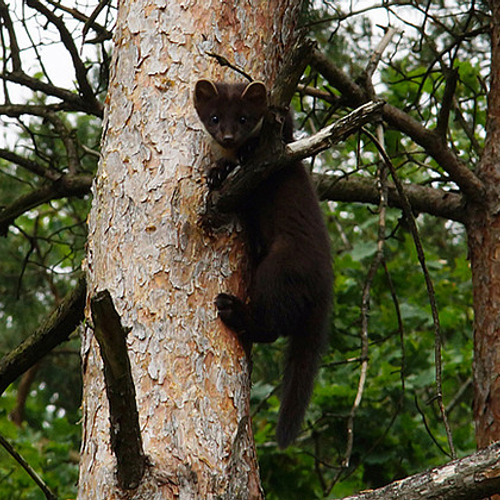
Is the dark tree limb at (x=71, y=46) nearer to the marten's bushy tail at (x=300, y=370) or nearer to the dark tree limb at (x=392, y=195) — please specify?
the dark tree limb at (x=392, y=195)

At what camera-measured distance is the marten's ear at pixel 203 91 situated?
306 cm

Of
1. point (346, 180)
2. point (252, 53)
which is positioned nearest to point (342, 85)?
point (346, 180)

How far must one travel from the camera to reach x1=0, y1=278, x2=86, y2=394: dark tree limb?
3.41 metres

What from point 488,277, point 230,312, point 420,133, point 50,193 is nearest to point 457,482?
point 230,312

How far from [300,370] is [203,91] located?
1.39 meters

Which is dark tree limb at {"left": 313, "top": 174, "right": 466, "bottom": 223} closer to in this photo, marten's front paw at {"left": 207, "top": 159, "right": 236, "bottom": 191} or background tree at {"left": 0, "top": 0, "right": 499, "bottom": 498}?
background tree at {"left": 0, "top": 0, "right": 499, "bottom": 498}

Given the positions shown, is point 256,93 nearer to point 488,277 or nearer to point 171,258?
A: point 171,258

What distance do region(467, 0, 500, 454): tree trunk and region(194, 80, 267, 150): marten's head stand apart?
1611mm

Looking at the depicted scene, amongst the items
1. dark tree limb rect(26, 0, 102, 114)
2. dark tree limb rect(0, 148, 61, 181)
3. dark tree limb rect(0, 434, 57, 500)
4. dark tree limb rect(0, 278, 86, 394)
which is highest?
dark tree limb rect(26, 0, 102, 114)

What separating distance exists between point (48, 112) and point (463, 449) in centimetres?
372

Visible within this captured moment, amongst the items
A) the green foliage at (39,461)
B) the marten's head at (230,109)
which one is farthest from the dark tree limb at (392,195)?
the green foliage at (39,461)

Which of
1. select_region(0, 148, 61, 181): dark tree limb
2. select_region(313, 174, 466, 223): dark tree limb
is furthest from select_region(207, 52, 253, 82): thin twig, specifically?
select_region(0, 148, 61, 181): dark tree limb

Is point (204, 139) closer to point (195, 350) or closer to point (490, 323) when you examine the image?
point (195, 350)

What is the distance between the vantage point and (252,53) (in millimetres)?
3250
